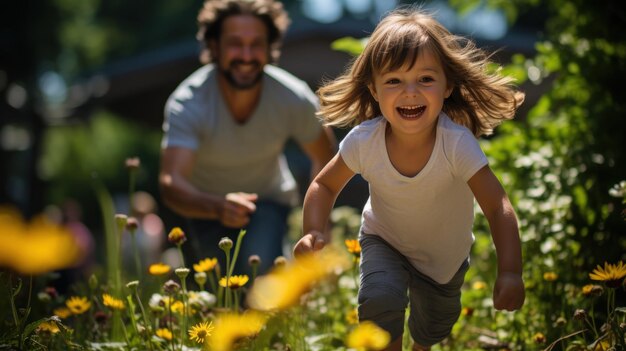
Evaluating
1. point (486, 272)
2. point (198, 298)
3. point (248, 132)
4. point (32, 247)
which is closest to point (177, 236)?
point (198, 298)

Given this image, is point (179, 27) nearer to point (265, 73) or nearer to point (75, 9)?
point (75, 9)

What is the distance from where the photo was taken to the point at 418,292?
3027 millimetres

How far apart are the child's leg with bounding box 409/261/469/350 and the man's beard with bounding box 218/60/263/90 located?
1.89 meters

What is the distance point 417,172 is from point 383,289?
0.39 meters

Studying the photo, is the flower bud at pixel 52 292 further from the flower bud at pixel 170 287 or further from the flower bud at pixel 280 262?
the flower bud at pixel 280 262

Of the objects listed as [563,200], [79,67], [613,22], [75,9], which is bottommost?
[79,67]

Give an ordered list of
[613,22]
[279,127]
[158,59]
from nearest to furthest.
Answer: [613,22]
[279,127]
[158,59]

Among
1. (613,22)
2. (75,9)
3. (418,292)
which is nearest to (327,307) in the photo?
(418,292)

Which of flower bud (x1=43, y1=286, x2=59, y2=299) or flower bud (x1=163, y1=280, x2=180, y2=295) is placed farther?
flower bud (x1=43, y1=286, x2=59, y2=299)

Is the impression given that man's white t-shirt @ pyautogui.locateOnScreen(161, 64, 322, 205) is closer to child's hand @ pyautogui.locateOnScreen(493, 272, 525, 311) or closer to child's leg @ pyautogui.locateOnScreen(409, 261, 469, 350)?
child's leg @ pyautogui.locateOnScreen(409, 261, 469, 350)

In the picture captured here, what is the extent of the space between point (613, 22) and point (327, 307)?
1.96m

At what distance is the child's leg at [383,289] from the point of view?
256 cm

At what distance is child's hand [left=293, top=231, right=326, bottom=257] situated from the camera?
2516mm

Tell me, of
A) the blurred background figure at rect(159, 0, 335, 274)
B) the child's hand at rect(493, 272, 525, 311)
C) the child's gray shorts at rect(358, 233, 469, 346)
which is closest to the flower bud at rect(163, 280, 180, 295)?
the child's gray shorts at rect(358, 233, 469, 346)
